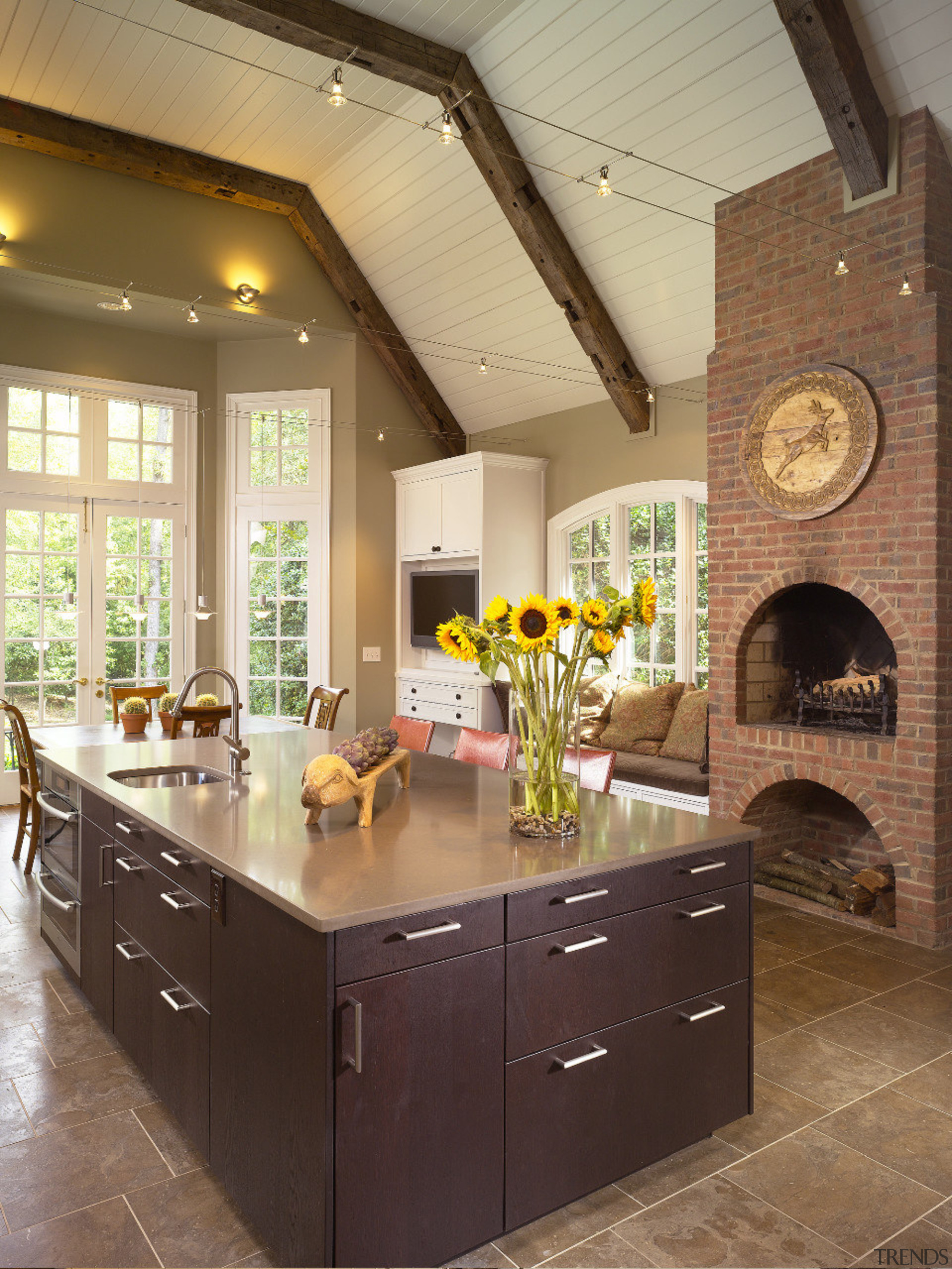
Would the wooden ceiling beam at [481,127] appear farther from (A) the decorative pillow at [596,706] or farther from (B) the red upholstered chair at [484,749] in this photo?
(B) the red upholstered chair at [484,749]

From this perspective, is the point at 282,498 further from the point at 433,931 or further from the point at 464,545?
the point at 433,931

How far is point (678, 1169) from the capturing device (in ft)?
7.45

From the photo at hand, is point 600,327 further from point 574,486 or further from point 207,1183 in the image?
point 207,1183

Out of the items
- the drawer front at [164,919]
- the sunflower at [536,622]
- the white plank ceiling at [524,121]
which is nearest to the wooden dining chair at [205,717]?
the drawer front at [164,919]

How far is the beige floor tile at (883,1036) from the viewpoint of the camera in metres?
2.92

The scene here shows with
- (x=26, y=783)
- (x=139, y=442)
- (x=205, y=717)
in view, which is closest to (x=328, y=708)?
(x=205, y=717)

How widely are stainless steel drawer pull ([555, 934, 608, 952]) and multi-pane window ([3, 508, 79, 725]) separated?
18.2 feet

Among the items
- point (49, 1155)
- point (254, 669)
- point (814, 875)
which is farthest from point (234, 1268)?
point (254, 669)

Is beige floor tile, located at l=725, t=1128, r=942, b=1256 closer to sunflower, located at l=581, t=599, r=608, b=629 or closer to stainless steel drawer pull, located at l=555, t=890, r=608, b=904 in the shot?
stainless steel drawer pull, located at l=555, t=890, r=608, b=904

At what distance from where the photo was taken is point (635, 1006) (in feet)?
7.06

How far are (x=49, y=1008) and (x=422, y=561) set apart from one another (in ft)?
15.8

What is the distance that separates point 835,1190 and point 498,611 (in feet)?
5.33

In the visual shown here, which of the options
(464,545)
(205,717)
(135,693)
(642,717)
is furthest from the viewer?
(464,545)

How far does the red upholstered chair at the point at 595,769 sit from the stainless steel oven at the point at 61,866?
5.63 feet
